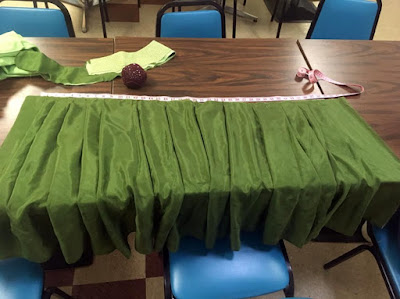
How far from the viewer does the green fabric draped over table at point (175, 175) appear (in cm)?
80

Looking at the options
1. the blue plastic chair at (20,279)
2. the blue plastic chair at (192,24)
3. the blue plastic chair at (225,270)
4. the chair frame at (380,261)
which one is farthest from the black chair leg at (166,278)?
the blue plastic chair at (192,24)

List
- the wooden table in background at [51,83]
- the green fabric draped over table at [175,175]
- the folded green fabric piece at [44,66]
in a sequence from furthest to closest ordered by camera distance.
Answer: the folded green fabric piece at [44,66] → the wooden table in background at [51,83] → the green fabric draped over table at [175,175]

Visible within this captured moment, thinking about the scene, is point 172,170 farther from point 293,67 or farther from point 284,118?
point 293,67

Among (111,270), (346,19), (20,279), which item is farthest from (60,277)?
(346,19)

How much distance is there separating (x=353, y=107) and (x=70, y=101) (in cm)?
98

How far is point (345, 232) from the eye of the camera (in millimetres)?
1010

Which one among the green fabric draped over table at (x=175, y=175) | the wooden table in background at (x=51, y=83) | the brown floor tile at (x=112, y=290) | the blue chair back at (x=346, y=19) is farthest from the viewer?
the blue chair back at (x=346, y=19)

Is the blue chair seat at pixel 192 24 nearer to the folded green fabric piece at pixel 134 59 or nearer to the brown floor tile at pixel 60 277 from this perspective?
the folded green fabric piece at pixel 134 59

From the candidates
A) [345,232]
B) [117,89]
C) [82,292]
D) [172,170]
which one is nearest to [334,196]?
[345,232]

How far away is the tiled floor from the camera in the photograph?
140 centimetres

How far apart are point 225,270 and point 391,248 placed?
0.60 meters

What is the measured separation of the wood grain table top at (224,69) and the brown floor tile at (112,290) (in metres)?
0.82

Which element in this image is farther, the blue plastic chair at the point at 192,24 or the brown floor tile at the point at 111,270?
the blue plastic chair at the point at 192,24

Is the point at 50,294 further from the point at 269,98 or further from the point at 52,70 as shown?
the point at 269,98
